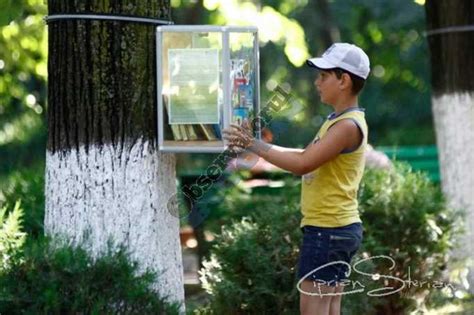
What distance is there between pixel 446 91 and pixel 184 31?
4.49 metres

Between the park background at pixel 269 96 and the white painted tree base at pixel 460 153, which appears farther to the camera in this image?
the white painted tree base at pixel 460 153

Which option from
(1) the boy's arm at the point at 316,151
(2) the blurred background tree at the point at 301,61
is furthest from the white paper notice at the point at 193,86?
(2) the blurred background tree at the point at 301,61

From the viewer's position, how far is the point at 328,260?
536cm

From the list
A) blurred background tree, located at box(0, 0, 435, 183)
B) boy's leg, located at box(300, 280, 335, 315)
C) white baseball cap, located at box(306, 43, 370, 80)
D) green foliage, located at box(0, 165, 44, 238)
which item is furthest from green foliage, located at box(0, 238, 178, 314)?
blurred background tree, located at box(0, 0, 435, 183)

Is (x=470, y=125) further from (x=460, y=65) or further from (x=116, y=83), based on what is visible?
(x=116, y=83)

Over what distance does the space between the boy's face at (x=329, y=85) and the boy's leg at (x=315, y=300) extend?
0.89 meters

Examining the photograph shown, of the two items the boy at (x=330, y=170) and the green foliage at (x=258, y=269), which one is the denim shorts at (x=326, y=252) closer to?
the boy at (x=330, y=170)

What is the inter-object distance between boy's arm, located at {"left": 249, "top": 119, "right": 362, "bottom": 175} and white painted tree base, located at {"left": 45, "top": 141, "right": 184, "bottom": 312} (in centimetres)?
86

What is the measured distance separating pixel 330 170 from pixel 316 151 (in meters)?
0.17

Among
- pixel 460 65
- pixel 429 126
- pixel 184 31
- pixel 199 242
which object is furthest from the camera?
pixel 429 126

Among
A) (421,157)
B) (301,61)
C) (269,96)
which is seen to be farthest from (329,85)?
(269,96)

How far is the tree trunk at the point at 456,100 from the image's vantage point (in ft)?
31.7

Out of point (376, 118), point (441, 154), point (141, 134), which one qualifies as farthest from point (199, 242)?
point (376, 118)

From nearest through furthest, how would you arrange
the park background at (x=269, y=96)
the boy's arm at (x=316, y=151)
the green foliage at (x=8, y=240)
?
the boy's arm at (x=316, y=151) → the green foliage at (x=8, y=240) → the park background at (x=269, y=96)
